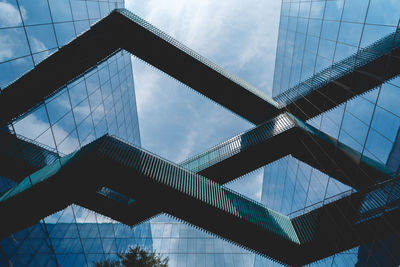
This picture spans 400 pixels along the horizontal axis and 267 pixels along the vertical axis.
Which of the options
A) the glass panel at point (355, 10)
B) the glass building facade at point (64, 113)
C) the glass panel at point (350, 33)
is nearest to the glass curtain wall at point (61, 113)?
the glass building facade at point (64, 113)

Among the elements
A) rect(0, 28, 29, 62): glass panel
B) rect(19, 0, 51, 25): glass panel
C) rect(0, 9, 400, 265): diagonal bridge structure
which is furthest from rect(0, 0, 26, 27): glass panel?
rect(0, 9, 400, 265): diagonal bridge structure

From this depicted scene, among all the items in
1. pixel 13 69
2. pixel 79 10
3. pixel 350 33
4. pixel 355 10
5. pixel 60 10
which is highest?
pixel 79 10

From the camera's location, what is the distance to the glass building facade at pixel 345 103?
7.84 meters

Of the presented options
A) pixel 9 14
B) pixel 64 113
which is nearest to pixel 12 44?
pixel 9 14

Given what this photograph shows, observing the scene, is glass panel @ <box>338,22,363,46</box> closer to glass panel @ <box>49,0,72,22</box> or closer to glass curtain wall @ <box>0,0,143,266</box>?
glass curtain wall @ <box>0,0,143,266</box>

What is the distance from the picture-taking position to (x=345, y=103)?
38.2 ft

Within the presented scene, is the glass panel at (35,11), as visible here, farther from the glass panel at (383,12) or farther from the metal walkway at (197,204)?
the glass panel at (383,12)

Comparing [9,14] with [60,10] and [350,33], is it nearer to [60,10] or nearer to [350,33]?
[60,10]

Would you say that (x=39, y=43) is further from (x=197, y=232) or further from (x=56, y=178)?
(x=197, y=232)

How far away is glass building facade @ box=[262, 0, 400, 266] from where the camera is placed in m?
7.84

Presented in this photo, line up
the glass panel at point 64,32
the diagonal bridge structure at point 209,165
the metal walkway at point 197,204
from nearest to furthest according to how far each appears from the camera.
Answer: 1. the metal walkway at point 197,204
2. the diagonal bridge structure at point 209,165
3. the glass panel at point 64,32

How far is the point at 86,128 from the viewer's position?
53.6 ft

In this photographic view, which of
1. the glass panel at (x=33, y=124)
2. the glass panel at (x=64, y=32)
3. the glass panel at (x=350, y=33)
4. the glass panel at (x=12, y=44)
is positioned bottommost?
the glass panel at (x=33, y=124)

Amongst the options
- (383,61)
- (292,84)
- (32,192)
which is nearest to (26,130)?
(32,192)
